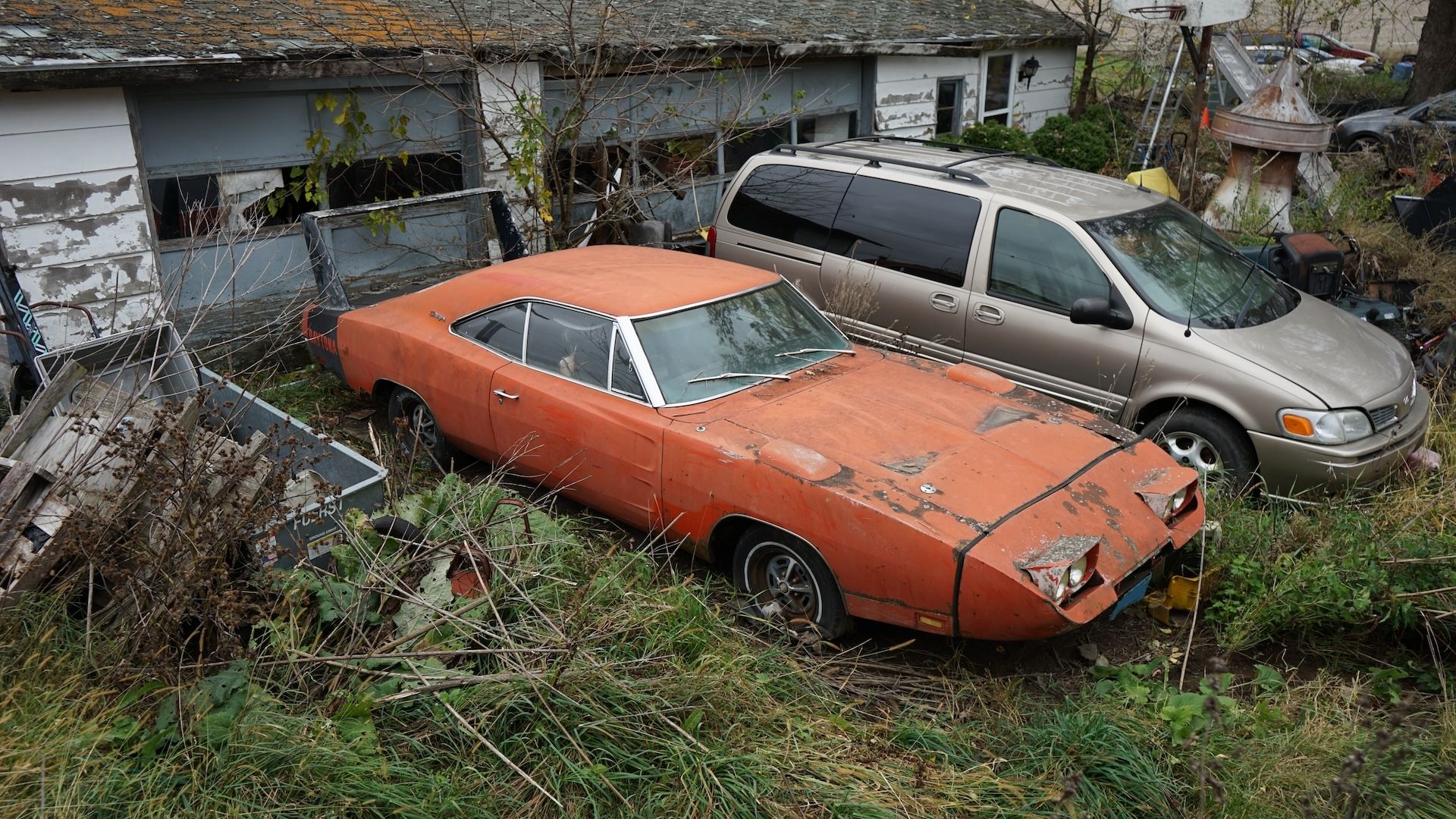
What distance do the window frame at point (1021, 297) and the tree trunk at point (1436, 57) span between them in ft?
46.7

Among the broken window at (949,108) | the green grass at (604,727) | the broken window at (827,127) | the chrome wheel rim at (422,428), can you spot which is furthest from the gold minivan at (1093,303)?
the broken window at (949,108)

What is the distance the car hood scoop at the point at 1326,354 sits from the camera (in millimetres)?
5484

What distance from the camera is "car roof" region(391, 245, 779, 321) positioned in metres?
5.30

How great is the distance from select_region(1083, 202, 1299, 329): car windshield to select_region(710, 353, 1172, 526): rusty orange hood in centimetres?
129

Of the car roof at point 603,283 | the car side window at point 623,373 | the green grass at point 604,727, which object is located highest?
the car roof at point 603,283

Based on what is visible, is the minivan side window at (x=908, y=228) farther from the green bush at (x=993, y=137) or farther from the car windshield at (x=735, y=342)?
the green bush at (x=993, y=137)

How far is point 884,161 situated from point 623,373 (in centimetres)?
Result: 309

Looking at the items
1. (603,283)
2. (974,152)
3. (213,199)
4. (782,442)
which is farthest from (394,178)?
(782,442)

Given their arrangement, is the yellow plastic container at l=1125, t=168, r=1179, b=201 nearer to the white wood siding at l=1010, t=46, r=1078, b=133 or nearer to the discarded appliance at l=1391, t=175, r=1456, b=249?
the discarded appliance at l=1391, t=175, r=1456, b=249

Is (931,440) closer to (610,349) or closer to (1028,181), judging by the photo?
(610,349)

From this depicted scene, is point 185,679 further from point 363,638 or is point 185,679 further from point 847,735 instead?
point 847,735

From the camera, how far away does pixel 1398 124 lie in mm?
14766

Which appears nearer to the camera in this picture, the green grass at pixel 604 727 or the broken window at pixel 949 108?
the green grass at pixel 604 727

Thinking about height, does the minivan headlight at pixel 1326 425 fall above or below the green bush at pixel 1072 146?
below
